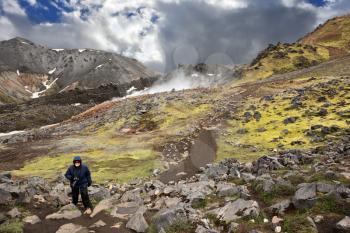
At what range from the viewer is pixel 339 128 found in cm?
5350

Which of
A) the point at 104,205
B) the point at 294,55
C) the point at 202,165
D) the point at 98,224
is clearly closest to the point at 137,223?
the point at 98,224

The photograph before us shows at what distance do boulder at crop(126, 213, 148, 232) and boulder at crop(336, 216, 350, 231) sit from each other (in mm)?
9159

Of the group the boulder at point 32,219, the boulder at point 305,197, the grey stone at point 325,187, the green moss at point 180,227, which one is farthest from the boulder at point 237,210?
the boulder at point 32,219

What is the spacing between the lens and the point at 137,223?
2038 cm

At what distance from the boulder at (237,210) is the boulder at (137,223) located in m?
3.77

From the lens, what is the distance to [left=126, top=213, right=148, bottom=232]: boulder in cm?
2002

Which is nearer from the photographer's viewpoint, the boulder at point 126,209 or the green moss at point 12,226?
→ the green moss at point 12,226

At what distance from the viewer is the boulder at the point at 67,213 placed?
73.6ft

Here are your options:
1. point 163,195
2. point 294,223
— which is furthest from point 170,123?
point 294,223

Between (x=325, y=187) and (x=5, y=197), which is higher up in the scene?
(x=5, y=197)

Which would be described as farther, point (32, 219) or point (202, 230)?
point (32, 219)

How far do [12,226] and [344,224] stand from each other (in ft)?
52.2

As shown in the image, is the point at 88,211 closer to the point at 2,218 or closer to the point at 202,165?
the point at 2,218

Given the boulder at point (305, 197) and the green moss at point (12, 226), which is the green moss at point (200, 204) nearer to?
the boulder at point (305, 197)
